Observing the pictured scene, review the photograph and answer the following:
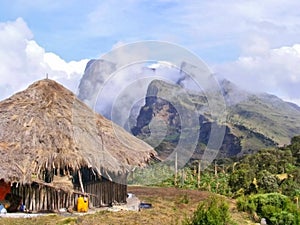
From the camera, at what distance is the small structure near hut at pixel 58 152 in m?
13.8

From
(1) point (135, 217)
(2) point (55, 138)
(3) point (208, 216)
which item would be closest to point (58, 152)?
(2) point (55, 138)

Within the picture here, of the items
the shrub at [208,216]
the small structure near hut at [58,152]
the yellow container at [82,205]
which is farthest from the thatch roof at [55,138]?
the shrub at [208,216]

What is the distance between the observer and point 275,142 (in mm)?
79062

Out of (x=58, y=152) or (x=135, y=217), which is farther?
(x=58, y=152)

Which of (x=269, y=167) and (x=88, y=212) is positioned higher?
(x=269, y=167)

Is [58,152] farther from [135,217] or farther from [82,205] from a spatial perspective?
[135,217]

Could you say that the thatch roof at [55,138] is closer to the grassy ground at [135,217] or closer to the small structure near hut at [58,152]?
the small structure near hut at [58,152]

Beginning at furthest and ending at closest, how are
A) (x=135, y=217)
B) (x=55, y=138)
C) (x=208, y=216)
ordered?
(x=55, y=138)
(x=135, y=217)
(x=208, y=216)

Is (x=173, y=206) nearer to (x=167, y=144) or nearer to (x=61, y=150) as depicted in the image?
(x=167, y=144)

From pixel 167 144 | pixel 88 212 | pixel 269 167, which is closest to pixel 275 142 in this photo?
pixel 269 167

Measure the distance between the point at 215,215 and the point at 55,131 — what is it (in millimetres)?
5165

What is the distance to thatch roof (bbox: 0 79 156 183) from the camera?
13.8 metres

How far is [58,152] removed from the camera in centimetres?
1409

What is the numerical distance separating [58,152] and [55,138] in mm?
463
